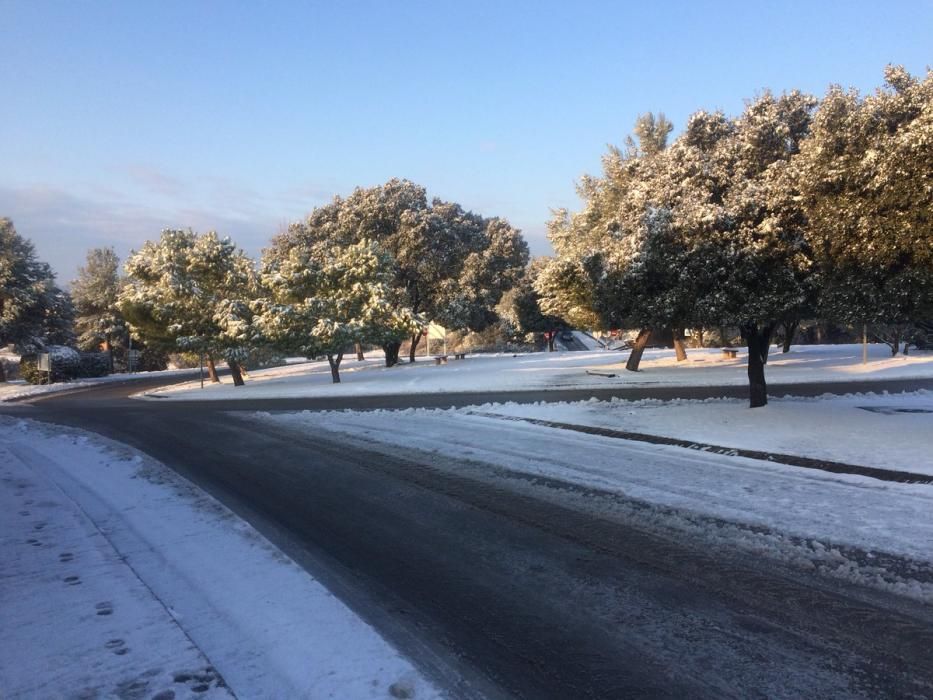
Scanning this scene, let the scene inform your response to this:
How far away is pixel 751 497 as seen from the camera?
25.1 feet

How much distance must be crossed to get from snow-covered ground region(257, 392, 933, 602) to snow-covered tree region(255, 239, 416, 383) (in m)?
10.7

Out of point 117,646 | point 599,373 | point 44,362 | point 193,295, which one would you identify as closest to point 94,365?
point 44,362

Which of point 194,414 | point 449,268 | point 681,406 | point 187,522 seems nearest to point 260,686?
point 187,522

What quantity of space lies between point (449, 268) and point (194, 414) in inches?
985

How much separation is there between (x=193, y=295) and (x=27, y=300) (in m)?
14.7

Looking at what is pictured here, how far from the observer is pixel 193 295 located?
30.2 metres

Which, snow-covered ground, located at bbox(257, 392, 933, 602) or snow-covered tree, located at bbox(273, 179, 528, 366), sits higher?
snow-covered tree, located at bbox(273, 179, 528, 366)

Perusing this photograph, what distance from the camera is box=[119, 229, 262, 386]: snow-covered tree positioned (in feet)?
97.2

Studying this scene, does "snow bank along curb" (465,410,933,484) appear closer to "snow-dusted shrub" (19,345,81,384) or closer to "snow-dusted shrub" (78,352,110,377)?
"snow-dusted shrub" (19,345,81,384)

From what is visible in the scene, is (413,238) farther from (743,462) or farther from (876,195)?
(743,462)

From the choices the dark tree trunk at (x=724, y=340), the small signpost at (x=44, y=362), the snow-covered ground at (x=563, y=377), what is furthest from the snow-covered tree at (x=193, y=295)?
the dark tree trunk at (x=724, y=340)

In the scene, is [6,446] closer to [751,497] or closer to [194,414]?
[194,414]

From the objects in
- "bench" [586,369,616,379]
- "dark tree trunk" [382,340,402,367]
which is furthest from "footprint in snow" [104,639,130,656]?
"dark tree trunk" [382,340,402,367]

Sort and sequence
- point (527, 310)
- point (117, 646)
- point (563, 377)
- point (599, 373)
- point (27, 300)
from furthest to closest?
point (527, 310) → point (27, 300) → point (599, 373) → point (563, 377) → point (117, 646)
